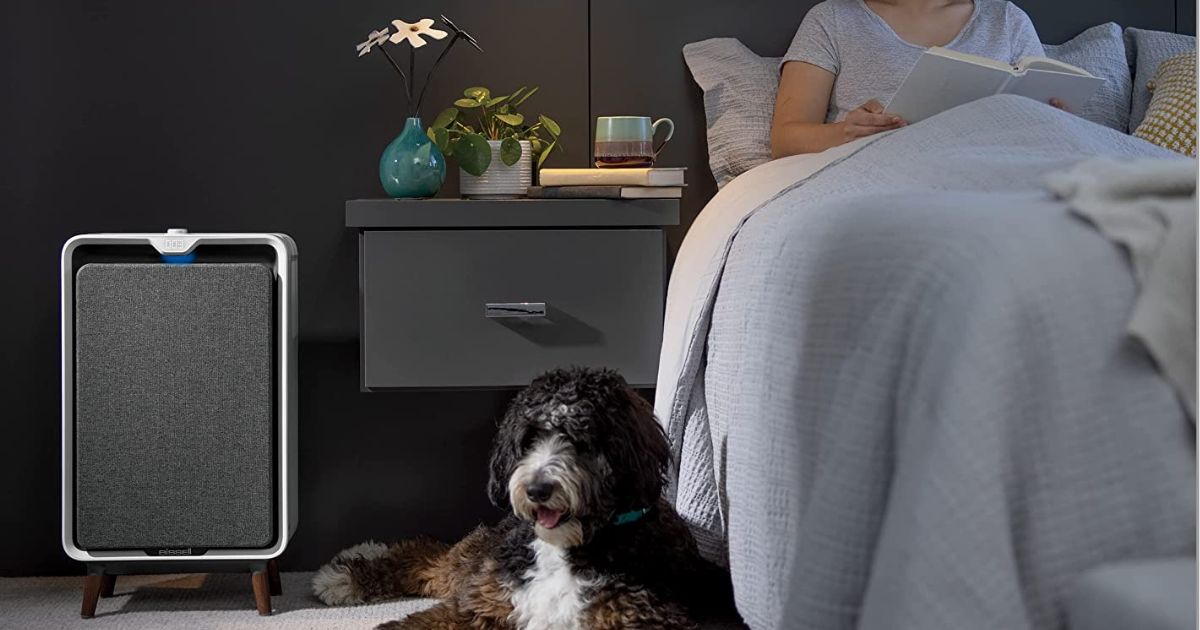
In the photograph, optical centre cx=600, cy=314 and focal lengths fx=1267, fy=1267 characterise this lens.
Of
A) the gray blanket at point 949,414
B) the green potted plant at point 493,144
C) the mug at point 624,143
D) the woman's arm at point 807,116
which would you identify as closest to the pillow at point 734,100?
the woman's arm at point 807,116

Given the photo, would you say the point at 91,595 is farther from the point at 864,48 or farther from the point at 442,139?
the point at 864,48

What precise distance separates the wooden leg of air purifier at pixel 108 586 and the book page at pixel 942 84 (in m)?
1.59

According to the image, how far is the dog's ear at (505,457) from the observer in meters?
1.66

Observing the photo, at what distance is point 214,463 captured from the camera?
82.8 inches

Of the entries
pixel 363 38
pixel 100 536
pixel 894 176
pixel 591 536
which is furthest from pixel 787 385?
pixel 363 38

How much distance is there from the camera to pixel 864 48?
2.43m

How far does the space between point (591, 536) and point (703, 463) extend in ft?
0.61

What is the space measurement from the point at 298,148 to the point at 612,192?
0.72 meters

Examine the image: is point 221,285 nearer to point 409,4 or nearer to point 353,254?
point 353,254

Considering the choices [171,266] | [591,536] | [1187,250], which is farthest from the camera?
[171,266]

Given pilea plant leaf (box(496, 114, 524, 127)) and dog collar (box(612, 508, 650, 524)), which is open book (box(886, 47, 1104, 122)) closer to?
pilea plant leaf (box(496, 114, 524, 127))

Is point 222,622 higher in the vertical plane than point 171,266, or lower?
lower

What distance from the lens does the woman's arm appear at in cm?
222

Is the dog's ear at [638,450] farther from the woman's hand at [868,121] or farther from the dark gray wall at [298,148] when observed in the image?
the dark gray wall at [298,148]
